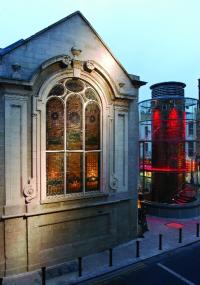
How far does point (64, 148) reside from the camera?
1227cm

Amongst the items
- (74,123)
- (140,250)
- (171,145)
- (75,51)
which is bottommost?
(140,250)

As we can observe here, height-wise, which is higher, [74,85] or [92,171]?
[74,85]

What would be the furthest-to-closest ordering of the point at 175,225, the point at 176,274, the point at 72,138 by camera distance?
the point at 175,225
the point at 72,138
the point at 176,274

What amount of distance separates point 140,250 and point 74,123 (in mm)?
6614

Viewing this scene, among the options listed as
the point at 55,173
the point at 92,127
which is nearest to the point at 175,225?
the point at 92,127

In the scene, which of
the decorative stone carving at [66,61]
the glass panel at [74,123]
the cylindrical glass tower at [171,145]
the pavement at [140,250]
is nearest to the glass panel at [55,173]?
the glass panel at [74,123]

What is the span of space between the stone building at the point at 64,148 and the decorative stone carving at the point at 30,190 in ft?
0.13

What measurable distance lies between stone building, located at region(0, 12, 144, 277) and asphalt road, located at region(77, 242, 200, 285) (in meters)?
2.28

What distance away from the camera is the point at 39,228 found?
11.5 m

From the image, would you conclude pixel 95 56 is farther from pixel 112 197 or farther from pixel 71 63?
pixel 112 197

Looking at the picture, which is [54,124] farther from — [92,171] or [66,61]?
[92,171]

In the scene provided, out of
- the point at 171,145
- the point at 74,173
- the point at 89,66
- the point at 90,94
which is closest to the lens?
the point at 89,66

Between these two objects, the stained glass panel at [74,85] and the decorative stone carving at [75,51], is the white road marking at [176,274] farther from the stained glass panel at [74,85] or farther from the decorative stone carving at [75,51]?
the decorative stone carving at [75,51]

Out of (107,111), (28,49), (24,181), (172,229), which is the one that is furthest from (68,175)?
(172,229)
